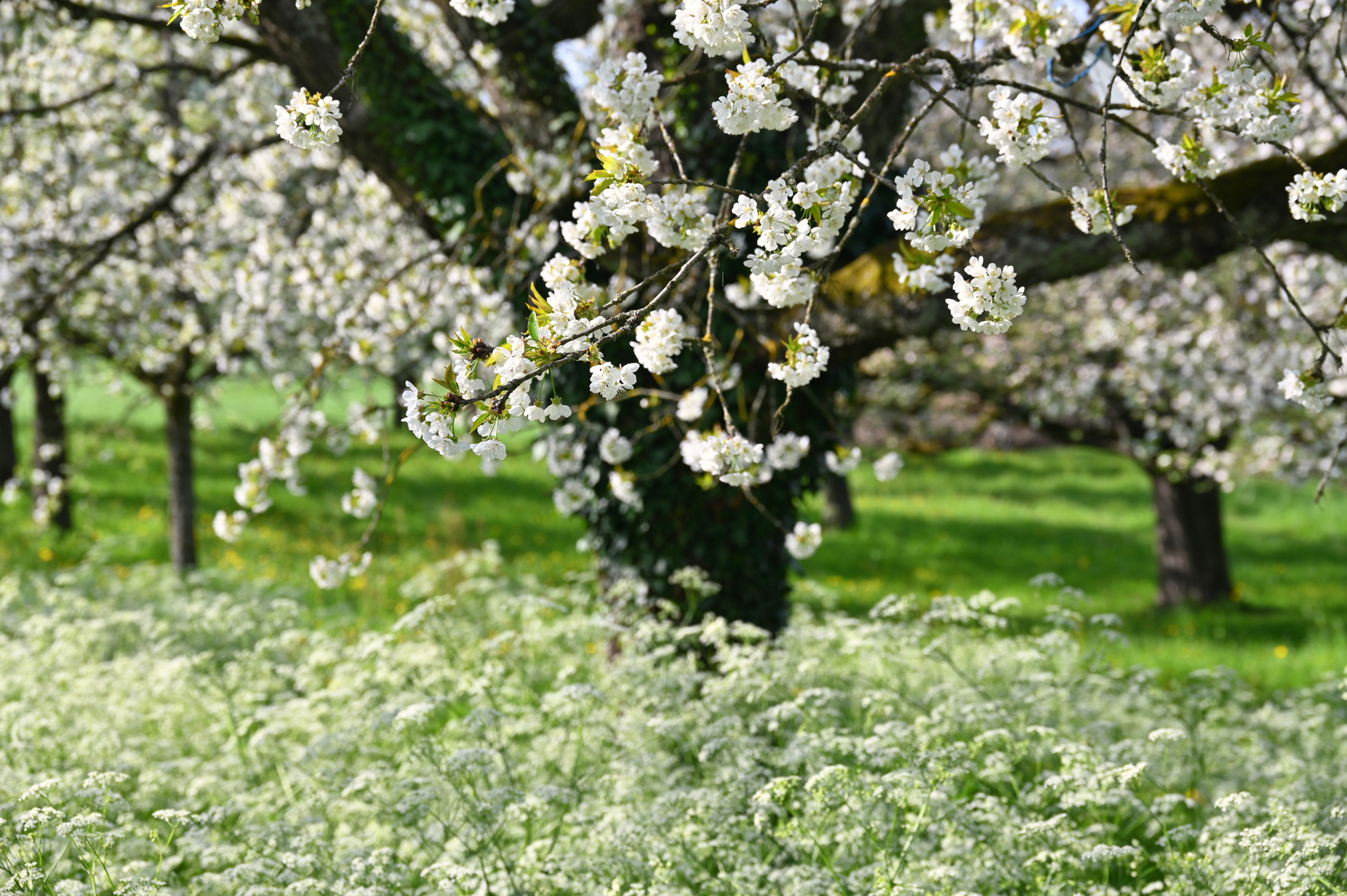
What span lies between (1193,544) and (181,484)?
30.2 feet

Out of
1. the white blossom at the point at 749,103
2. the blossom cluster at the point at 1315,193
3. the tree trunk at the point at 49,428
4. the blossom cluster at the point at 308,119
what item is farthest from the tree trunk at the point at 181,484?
the blossom cluster at the point at 1315,193

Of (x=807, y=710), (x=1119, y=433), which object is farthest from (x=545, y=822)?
(x=1119, y=433)

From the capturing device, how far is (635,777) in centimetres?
346

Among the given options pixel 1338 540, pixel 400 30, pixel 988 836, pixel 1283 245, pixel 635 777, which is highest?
pixel 400 30

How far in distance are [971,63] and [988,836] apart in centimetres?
227

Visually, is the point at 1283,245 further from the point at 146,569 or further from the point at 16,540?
the point at 16,540

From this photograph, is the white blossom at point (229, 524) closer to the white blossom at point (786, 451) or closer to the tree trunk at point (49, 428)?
the white blossom at point (786, 451)

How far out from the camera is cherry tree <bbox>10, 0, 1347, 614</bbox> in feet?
7.44

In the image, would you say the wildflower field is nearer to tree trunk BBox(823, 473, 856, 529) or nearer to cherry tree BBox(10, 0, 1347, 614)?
cherry tree BBox(10, 0, 1347, 614)

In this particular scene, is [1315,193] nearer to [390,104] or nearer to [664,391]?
[664,391]

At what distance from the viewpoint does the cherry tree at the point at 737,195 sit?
2.27 meters

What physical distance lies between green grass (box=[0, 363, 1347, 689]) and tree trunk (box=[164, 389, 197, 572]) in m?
0.43

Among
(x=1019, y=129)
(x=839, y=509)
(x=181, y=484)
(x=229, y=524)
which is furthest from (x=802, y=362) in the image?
(x=839, y=509)

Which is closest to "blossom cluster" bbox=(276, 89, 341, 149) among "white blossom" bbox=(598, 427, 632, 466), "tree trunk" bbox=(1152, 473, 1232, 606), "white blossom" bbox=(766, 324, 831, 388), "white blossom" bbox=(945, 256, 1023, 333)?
"white blossom" bbox=(766, 324, 831, 388)
